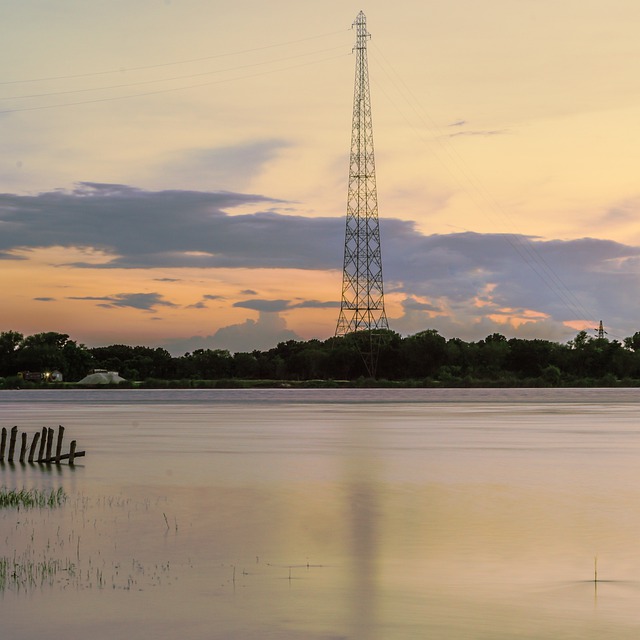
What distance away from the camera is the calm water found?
16719 millimetres

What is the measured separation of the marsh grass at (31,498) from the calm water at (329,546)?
0.74m

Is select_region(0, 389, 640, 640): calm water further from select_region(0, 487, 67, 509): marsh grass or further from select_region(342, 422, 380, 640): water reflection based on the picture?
select_region(0, 487, 67, 509): marsh grass

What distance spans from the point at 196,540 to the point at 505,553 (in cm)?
716

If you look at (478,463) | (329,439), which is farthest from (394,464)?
(329,439)

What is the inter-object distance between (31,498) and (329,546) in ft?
39.1

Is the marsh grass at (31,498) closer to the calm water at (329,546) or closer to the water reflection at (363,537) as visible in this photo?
the calm water at (329,546)

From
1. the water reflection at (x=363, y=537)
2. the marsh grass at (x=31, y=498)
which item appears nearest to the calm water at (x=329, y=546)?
the water reflection at (x=363, y=537)

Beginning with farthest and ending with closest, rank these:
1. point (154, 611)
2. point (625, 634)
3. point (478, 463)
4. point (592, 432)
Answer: point (592, 432)
point (478, 463)
point (154, 611)
point (625, 634)

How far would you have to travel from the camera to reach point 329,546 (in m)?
24.3

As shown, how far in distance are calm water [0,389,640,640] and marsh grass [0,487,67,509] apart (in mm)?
735

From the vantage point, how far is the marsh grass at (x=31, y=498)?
30.4 meters

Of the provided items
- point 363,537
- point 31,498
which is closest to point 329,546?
point 363,537

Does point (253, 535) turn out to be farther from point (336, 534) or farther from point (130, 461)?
point (130, 461)

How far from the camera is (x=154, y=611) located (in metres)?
17.2
